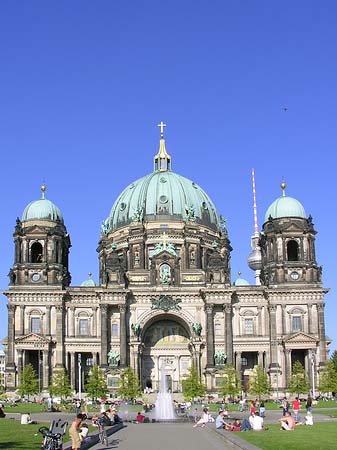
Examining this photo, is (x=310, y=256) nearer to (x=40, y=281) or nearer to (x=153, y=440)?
(x=40, y=281)

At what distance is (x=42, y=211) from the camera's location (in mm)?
109000

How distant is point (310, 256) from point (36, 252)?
36.3 metres

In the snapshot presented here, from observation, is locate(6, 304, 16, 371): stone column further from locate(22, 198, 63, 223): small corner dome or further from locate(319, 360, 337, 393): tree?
locate(319, 360, 337, 393): tree

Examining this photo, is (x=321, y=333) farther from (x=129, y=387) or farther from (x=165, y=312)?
(x=129, y=387)

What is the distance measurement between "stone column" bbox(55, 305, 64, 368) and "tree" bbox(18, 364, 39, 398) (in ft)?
22.4

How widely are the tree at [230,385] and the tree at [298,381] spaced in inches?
252

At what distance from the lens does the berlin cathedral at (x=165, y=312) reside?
4065 inches

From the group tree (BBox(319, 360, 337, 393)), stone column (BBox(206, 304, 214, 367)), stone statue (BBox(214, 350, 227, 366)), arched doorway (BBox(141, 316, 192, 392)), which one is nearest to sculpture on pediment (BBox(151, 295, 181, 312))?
arched doorway (BBox(141, 316, 192, 392))

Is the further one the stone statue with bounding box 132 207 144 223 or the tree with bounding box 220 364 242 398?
the stone statue with bounding box 132 207 144 223

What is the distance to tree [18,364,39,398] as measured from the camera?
93.9 meters

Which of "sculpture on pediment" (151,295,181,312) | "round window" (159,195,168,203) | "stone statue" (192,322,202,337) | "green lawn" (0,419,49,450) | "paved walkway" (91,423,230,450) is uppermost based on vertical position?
"round window" (159,195,168,203)

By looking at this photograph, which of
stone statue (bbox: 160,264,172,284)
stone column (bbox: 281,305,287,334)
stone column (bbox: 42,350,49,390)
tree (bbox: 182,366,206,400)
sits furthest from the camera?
stone statue (bbox: 160,264,172,284)

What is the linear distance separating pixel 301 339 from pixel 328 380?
9.63 m

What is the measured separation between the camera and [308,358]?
340 feet
